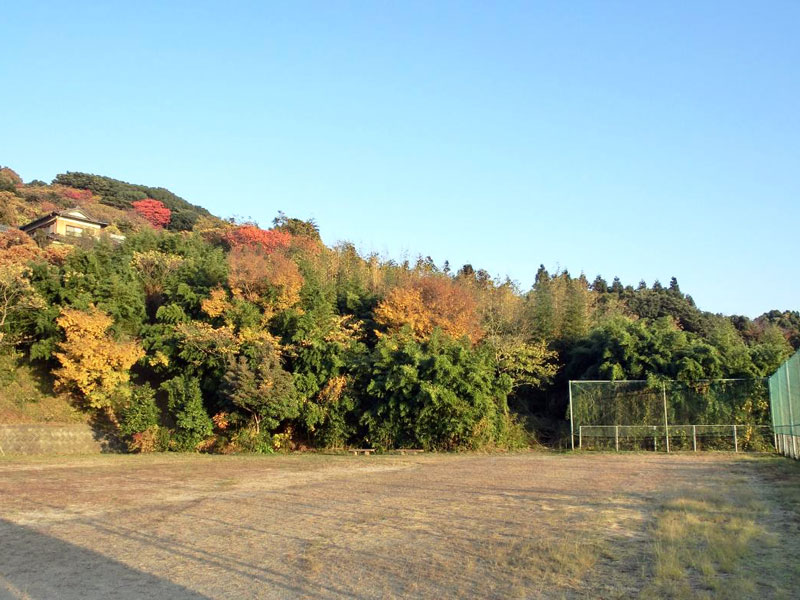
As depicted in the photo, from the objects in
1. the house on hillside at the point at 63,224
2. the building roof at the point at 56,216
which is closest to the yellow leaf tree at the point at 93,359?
the house on hillside at the point at 63,224

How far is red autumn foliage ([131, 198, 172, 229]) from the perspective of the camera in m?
80.2

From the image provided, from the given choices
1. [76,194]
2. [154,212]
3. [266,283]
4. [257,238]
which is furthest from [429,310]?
[76,194]

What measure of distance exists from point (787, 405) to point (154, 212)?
7611 cm

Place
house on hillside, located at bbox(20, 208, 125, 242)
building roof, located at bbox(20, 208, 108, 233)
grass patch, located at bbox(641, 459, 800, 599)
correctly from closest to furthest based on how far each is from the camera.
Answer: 1. grass patch, located at bbox(641, 459, 800, 599)
2. house on hillside, located at bbox(20, 208, 125, 242)
3. building roof, located at bbox(20, 208, 108, 233)

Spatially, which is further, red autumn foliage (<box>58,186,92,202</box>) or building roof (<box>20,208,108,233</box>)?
red autumn foliage (<box>58,186,92,202</box>)

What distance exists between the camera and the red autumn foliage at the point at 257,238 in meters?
42.3

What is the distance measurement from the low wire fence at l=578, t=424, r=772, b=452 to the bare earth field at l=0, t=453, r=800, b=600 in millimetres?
8247

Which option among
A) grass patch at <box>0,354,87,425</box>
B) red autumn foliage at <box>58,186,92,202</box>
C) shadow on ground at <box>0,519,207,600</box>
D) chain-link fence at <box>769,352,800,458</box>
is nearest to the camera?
shadow on ground at <box>0,519,207,600</box>

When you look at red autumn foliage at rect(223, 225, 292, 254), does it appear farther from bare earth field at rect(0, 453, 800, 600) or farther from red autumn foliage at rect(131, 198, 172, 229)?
red autumn foliage at rect(131, 198, 172, 229)

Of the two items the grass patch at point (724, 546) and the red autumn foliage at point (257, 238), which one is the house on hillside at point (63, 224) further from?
the grass patch at point (724, 546)

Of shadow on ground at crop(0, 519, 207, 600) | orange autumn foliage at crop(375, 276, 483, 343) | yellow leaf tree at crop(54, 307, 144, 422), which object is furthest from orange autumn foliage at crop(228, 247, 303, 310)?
shadow on ground at crop(0, 519, 207, 600)

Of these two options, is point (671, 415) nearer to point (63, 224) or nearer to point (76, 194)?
point (63, 224)

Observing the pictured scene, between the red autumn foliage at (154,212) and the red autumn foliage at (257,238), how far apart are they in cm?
3765

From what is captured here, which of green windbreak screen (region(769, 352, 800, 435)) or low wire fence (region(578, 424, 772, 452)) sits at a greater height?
green windbreak screen (region(769, 352, 800, 435))
